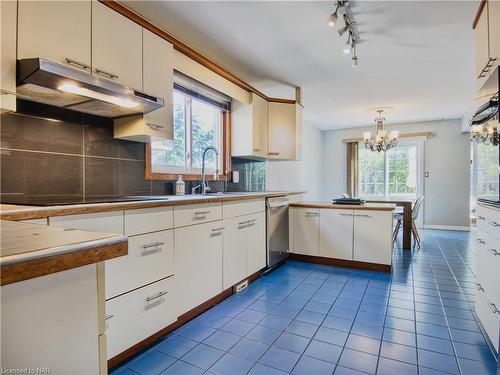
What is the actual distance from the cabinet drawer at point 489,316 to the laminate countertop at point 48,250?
1.94m

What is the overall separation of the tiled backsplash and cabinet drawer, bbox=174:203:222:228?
53 centimetres

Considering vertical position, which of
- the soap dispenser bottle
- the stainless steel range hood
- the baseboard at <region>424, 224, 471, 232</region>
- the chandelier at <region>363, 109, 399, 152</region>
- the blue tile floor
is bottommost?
the blue tile floor

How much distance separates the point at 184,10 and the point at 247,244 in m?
2.02

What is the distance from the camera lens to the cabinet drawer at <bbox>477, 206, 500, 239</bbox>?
1519 mm

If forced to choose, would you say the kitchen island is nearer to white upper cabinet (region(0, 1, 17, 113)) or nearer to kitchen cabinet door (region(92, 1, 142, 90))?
kitchen cabinet door (region(92, 1, 142, 90))

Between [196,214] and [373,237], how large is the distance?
209 cm

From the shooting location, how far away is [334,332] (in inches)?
73.2

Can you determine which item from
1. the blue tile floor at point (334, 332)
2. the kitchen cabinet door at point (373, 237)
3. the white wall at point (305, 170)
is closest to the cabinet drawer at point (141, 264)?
the blue tile floor at point (334, 332)

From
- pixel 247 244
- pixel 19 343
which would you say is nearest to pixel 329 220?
pixel 247 244

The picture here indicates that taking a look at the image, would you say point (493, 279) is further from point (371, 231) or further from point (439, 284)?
point (371, 231)

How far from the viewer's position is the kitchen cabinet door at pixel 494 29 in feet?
5.44

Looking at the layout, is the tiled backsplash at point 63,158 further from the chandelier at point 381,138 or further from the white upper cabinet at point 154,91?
the chandelier at point 381,138

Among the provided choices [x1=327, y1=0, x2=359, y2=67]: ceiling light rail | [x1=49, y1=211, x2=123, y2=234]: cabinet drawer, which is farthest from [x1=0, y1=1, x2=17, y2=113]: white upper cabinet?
[x1=327, y1=0, x2=359, y2=67]: ceiling light rail

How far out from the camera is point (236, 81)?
10.1ft
